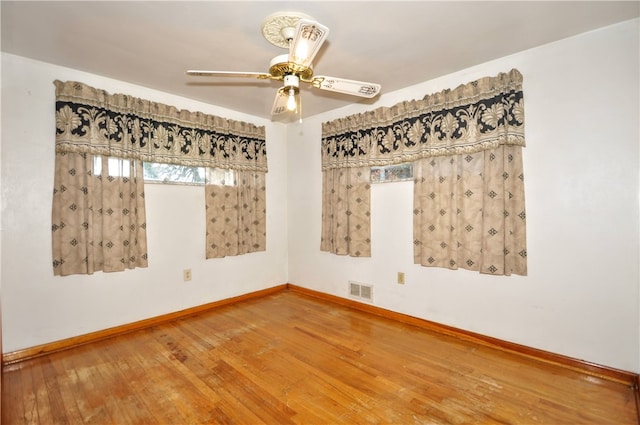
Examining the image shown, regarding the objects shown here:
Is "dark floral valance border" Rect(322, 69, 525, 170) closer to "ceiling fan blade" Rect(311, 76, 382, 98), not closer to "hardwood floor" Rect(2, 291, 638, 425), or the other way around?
"ceiling fan blade" Rect(311, 76, 382, 98)

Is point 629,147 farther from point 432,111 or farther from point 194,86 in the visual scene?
point 194,86

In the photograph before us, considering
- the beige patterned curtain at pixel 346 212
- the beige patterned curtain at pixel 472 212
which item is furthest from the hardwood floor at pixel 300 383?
the beige patterned curtain at pixel 346 212

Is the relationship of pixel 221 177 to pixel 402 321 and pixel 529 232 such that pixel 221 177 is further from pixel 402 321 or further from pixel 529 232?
pixel 529 232

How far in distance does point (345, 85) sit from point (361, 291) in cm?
232

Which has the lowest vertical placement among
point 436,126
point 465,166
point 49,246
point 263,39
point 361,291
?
point 361,291

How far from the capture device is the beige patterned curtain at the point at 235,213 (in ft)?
11.1

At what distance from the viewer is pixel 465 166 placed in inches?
101

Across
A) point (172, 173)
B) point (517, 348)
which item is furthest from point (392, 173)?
point (172, 173)

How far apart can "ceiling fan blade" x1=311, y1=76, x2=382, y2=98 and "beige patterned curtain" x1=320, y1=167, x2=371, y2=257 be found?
1334 mm

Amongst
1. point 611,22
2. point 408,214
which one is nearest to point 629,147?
point 611,22

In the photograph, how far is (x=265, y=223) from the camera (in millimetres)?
3936

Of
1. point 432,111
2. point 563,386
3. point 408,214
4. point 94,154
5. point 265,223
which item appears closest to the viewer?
point 563,386

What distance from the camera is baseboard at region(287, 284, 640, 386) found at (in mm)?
1952

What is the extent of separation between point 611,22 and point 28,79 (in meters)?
4.36
